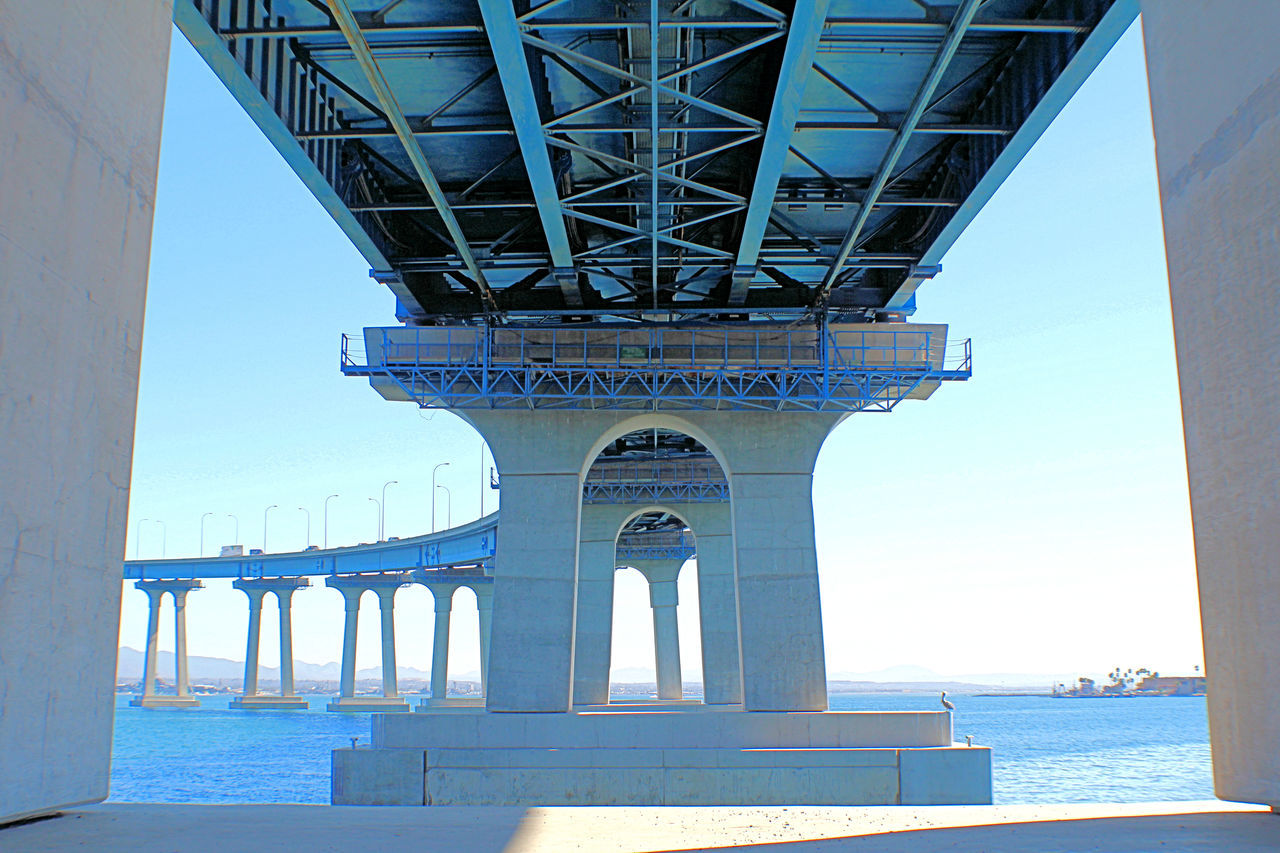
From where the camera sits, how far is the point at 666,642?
252 feet

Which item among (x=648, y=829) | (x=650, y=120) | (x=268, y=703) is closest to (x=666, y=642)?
(x=650, y=120)

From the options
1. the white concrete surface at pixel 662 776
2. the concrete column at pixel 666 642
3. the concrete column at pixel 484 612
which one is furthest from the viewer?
the concrete column at pixel 484 612

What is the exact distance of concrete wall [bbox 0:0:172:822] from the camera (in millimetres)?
7965

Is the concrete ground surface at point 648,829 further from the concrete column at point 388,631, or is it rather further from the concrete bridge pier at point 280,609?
the concrete bridge pier at point 280,609

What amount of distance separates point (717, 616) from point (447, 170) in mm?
34325

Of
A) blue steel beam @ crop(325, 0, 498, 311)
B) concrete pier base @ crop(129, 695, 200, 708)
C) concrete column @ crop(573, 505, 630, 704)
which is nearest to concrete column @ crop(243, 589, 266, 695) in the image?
concrete pier base @ crop(129, 695, 200, 708)

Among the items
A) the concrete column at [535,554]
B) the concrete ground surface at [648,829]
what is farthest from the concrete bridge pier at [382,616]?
the concrete ground surface at [648,829]

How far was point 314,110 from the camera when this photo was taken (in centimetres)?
2198

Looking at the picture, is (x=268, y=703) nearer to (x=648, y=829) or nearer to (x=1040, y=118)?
(x=1040, y=118)

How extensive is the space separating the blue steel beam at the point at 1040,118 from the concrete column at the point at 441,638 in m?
78.8

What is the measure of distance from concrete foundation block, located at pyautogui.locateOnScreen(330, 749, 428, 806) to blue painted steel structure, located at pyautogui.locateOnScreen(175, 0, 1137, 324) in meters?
12.5

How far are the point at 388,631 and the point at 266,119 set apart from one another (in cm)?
9285

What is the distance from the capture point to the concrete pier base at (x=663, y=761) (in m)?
29.1

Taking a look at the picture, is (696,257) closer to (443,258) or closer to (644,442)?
(443,258)
